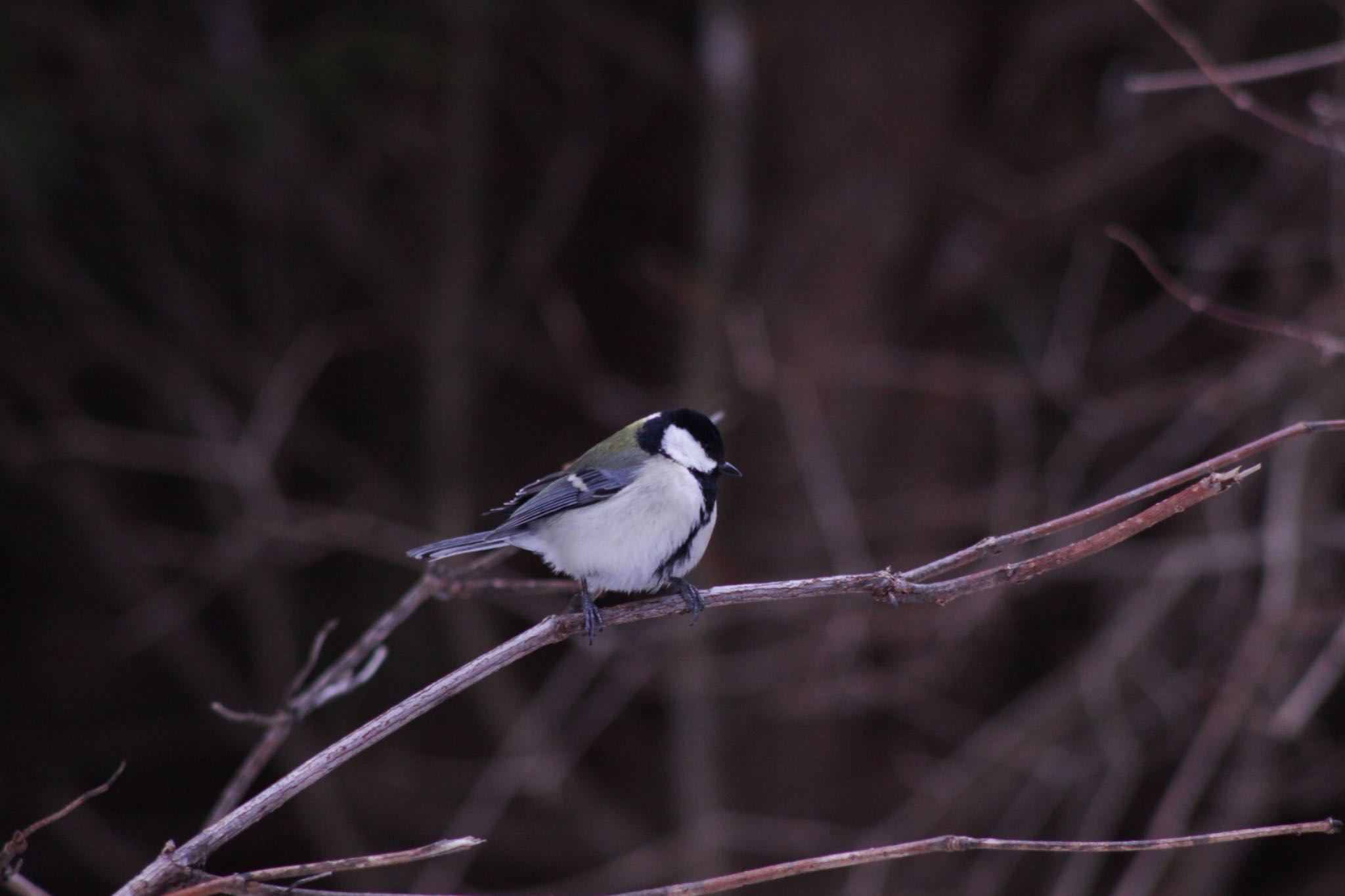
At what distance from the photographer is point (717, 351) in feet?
13.7

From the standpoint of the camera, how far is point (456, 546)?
2.04 metres

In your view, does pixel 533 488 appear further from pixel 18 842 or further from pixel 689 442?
pixel 18 842

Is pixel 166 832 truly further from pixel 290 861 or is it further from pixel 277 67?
pixel 277 67

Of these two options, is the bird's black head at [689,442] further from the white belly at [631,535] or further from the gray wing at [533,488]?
the gray wing at [533,488]

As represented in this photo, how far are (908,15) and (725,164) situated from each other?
79 centimetres

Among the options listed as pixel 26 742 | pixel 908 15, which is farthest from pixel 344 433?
pixel 908 15

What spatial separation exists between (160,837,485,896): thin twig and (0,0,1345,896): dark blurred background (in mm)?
2519

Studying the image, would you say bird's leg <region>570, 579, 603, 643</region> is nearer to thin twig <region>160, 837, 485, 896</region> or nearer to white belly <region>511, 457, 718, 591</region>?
white belly <region>511, 457, 718, 591</region>

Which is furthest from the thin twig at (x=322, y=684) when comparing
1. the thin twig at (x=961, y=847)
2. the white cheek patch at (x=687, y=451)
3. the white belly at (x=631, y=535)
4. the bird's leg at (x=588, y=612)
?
the thin twig at (x=961, y=847)

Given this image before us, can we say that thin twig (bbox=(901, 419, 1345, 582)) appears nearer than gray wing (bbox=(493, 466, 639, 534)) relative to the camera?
Yes

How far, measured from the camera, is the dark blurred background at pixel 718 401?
378cm

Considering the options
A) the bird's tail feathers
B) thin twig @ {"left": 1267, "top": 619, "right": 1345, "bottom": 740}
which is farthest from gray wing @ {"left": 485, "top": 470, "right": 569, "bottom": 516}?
thin twig @ {"left": 1267, "top": 619, "right": 1345, "bottom": 740}

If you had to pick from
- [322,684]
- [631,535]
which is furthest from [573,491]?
[322,684]

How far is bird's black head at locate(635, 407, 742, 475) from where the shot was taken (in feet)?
7.87
